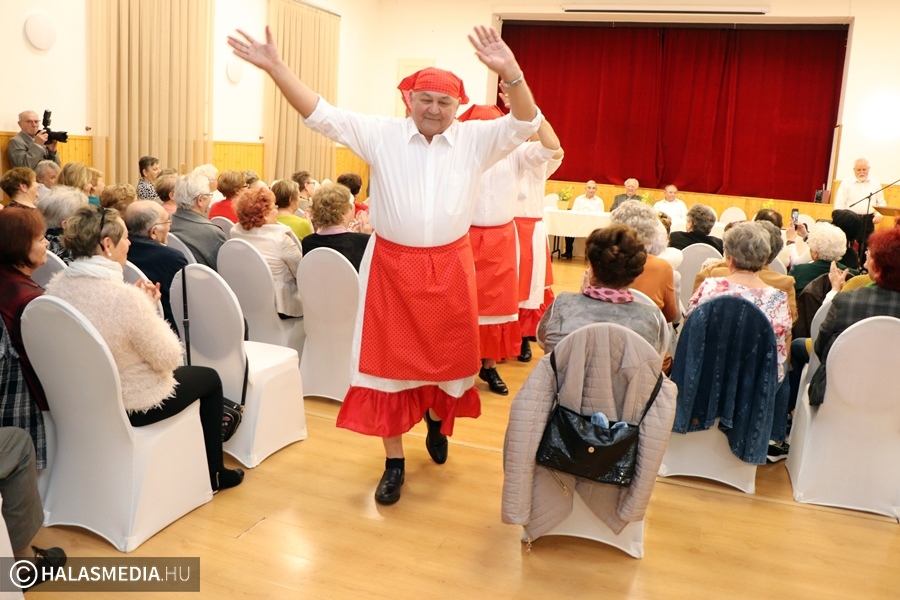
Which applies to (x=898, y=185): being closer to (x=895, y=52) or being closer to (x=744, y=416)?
(x=895, y=52)

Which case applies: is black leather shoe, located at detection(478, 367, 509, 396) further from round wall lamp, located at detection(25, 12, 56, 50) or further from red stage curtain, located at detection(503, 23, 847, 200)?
red stage curtain, located at detection(503, 23, 847, 200)

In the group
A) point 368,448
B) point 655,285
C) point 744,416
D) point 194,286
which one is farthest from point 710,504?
point 194,286

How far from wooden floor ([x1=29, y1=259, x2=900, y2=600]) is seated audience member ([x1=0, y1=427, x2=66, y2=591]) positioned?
0.25 metres

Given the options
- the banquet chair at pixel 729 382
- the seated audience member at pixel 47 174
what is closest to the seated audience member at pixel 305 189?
the seated audience member at pixel 47 174

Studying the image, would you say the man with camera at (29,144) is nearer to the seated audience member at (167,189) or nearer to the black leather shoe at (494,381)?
the seated audience member at (167,189)

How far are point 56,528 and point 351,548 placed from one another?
3.36ft

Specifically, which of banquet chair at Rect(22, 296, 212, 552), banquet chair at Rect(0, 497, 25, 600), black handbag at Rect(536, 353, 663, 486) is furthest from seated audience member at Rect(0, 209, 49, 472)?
black handbag at Rect(536, 353, 663, 486)

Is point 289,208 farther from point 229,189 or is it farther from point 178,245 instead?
point 178,245

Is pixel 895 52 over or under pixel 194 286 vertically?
over

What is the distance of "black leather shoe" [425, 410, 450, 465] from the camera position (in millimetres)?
3428

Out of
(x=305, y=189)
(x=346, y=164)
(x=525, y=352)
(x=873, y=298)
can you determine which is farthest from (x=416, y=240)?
(x=346, y=164)

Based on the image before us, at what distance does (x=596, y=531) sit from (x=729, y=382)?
884mm

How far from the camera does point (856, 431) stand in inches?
126

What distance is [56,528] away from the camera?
275cm
